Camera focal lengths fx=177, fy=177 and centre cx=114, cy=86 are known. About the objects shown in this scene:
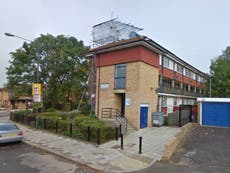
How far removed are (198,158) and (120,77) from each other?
10421 millimetres

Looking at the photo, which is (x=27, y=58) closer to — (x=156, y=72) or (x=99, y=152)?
(x=156, y=72)

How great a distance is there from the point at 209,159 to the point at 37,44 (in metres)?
22.9

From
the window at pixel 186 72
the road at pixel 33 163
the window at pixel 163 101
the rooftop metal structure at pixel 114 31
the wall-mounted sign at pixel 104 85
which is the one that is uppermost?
the rooftop metal structure at pixel 114 31

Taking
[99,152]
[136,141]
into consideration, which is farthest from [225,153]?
[99,152]

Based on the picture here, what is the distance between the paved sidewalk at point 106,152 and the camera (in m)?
7.32

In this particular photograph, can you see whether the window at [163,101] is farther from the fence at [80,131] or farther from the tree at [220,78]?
the tree at [220,78]

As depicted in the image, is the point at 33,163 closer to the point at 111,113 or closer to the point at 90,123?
the point at 90,123

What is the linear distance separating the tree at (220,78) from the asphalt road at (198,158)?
19.0 metres

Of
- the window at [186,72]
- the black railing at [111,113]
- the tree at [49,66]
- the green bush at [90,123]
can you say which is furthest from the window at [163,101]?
the tree at [49,66]

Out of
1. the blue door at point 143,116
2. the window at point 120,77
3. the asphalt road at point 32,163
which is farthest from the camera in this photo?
the window at point 120,77

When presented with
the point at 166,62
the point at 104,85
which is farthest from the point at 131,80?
the point at 166,62

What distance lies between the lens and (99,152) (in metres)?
8.97

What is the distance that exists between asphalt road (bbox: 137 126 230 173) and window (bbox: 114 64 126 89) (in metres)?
7.58

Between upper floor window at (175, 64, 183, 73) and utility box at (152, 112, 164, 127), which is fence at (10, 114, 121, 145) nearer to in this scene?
utility box at (152, 112, 164, 127)
